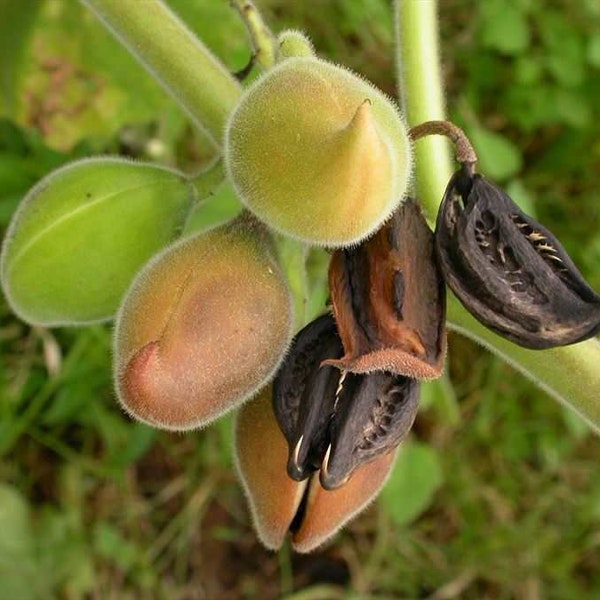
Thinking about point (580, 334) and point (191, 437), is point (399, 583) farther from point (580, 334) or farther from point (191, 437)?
point (580, 334)

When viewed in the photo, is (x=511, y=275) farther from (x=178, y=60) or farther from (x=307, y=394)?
(x=178, y=60)

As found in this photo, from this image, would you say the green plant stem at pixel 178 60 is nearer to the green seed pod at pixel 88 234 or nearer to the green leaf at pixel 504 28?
the green seed pod at pixel 88 234

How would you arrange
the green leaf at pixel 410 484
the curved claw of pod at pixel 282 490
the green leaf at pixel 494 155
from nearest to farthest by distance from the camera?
the curved claw of pod at pixel 282 490 < the green leaf at pixel 410 484 < the green leaf at pixel 494 155

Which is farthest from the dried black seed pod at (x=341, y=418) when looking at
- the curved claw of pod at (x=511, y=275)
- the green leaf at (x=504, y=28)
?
the green leaf at (x=504, y=28)

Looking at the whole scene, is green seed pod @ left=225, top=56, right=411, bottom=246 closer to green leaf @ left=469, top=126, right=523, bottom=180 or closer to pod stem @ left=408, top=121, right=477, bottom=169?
pod stem @ left=408, top=121, right=477, bottom=169

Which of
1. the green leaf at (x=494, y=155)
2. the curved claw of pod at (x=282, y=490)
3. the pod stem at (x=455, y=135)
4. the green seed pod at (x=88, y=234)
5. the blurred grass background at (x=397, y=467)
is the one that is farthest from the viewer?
the green leaf at (x=494, y=155)

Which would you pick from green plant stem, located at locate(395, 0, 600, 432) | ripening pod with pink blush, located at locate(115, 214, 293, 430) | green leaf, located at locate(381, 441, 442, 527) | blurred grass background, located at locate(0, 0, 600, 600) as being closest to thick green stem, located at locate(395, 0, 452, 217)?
green plant stem, located at locate(395, 0, 600, 432)
